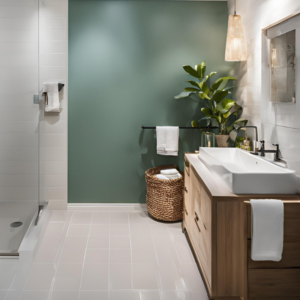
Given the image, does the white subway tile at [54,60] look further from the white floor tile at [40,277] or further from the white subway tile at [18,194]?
the white floor tile at [40,277]

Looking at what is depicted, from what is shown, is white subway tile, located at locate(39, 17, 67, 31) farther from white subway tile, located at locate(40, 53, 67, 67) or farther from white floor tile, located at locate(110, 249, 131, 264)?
white floor tile, located at locate(110, 249, 131, 264)

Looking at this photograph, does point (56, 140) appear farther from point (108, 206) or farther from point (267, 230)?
point (267, 230)

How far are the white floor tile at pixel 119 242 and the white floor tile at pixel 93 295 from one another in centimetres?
66

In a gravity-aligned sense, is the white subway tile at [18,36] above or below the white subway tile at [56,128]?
above

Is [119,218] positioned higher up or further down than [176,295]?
higher up

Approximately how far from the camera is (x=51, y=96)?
3369 millimetres

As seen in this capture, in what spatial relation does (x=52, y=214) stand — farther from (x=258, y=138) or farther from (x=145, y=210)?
(x=258, y=138)

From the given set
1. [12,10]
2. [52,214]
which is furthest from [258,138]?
[52,214]

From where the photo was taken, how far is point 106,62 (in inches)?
136

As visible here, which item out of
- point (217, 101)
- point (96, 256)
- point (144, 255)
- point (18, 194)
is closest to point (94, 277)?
point (96, 256)

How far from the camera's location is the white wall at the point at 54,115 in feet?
11.1

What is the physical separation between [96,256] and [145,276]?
486 millimetres

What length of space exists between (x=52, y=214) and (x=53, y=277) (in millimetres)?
1299

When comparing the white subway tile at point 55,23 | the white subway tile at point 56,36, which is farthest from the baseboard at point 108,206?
the white subway tile at point 55,23
